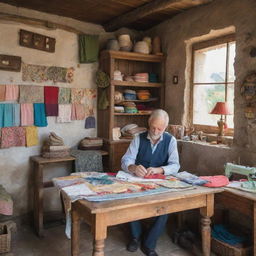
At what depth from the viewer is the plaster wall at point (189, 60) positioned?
3.31 m

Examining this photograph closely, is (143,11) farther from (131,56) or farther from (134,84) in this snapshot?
(134,84)

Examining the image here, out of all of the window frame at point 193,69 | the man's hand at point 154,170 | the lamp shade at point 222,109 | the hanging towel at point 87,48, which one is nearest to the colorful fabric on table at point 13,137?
the hanging towel at point 87,48

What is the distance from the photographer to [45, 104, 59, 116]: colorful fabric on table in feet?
13.6

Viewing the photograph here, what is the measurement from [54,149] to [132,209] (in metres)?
1.91

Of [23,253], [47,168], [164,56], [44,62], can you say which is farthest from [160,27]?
[23,253]

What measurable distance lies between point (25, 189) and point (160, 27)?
3.19m

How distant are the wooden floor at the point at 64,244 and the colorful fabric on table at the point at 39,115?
1.40m

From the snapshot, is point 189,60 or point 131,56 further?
point 131,56

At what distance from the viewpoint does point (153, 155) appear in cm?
320

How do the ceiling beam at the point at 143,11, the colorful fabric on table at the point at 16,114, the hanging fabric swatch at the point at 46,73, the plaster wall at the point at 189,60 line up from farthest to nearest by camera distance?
the hanging fabric swatch at the point at 46,73 < the colorful fabric on table at the point at 16,114 < the ceiling beam at the point at 143,11 < the plaster wall at the point at 189,60

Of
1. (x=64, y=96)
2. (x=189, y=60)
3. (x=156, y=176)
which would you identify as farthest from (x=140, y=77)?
(x=156, y=176)

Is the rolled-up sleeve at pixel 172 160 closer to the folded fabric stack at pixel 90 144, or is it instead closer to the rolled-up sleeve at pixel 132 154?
the rolled-up sleeve at pixel 132 154

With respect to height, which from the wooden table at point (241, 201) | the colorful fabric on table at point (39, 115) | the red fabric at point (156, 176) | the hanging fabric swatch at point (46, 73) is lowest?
the wooden table at point (241, 201)

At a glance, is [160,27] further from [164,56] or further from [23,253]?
[23,253]
